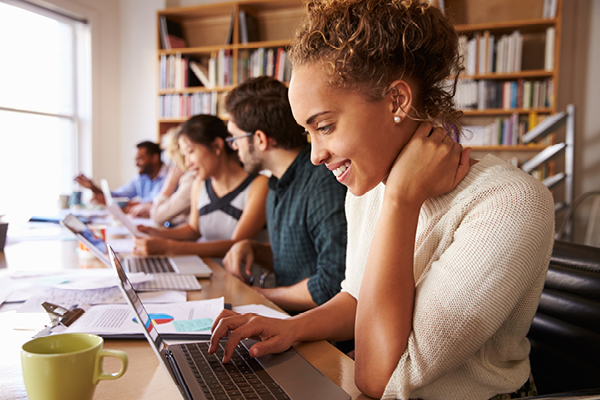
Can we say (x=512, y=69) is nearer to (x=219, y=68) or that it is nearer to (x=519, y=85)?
(x=519, y=85)

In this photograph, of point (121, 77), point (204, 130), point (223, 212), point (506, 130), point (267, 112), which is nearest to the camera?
point (267, 112)

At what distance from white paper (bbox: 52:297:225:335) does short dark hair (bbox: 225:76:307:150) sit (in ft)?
2.63

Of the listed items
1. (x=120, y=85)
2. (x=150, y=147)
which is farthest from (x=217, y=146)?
(x=120, y=85)

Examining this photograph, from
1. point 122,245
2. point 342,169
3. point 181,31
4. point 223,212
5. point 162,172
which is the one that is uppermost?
point 181,31

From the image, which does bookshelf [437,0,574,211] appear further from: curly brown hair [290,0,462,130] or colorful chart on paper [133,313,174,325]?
colorful chart on paper [133,313,174,325]

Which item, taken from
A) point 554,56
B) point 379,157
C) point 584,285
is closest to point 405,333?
point 379,157

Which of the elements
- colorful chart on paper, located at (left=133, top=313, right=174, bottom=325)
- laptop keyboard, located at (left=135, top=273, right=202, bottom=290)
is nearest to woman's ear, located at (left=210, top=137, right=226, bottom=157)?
laptop keyboard, located at (left=135, top=273, right=202, bottom=290)

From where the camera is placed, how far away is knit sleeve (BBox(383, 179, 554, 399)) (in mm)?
667

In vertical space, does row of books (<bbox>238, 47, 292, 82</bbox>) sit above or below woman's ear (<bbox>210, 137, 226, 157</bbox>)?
above

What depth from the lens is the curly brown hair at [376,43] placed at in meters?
0.77

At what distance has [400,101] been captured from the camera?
31.6 inches

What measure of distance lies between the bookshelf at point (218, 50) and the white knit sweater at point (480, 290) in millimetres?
3559

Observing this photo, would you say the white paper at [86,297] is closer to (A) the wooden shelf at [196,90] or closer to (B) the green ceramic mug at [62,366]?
(B) the green ceramic mug at [62,366]

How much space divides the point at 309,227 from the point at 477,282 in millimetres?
889
